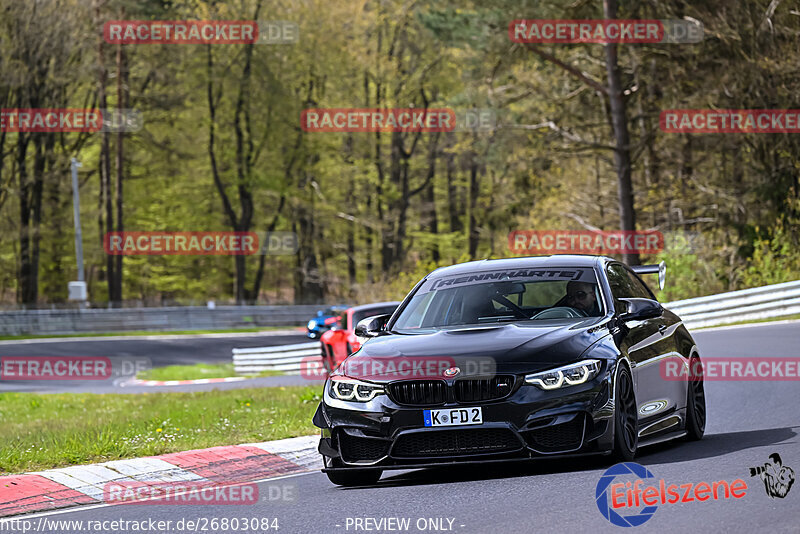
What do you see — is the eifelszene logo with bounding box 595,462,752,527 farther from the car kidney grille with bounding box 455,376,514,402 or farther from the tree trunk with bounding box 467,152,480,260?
the tree trunk with bounding box 467,152,480,260

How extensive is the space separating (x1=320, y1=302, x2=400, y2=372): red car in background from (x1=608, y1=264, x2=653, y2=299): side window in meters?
11.4

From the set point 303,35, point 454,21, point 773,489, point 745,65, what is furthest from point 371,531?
point 303,35

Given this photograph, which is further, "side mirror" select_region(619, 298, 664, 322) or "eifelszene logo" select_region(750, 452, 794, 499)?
"side mirror" select_region(619, 298, 664, 322)

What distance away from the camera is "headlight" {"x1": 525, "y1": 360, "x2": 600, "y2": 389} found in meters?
7.80

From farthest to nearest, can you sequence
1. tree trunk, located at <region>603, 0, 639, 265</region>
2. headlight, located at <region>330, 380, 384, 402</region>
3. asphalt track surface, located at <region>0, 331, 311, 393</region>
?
asphalt track surface, located at <region>0, 331, 311, 393</region> → tree trunk, located at <region>603, 0, 639, 265</region> → headlight, located at <region>330, 380, 384, 402</region>

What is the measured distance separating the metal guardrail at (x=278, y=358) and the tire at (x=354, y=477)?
913 inches

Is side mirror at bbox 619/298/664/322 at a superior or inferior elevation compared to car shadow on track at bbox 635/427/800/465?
superior

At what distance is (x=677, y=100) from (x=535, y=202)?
8472 mm

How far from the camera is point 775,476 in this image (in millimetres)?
7777

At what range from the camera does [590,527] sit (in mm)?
6594

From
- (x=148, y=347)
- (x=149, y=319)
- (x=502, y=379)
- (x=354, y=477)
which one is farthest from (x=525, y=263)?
(x=149, y=319)

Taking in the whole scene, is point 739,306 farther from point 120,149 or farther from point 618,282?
point 120,149

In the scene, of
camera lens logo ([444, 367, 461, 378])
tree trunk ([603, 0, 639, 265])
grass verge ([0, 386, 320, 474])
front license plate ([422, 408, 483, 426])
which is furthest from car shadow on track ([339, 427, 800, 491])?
tree trunk ([603, 0, 639, 265])

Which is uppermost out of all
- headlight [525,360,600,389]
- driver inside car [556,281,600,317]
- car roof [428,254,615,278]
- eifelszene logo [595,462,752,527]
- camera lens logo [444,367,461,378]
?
car roof [428,254,615,278]
